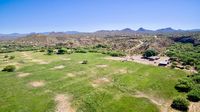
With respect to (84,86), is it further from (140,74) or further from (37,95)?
(140,74)

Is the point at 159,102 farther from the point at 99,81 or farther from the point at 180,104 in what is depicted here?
the point at 99,81

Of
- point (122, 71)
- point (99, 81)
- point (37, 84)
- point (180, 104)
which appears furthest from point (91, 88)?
point (122, 71)

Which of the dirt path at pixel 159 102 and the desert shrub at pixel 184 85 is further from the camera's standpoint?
the desert shrub at pixel 184 85

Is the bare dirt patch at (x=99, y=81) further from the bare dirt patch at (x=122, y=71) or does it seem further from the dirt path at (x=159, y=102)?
the bare dirt patch at (x=122, y=71)

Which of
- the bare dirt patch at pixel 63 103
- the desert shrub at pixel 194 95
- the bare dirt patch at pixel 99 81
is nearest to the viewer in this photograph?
the bare dirt patch at pixel 63 103

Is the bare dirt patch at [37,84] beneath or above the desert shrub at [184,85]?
above

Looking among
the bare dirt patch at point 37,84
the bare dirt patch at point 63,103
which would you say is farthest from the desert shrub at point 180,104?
the bare dirt patch at point 37,84

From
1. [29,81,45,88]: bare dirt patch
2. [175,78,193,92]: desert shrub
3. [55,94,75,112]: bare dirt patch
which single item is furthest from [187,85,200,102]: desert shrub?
[29,81,45,88]: bare dirt patch
